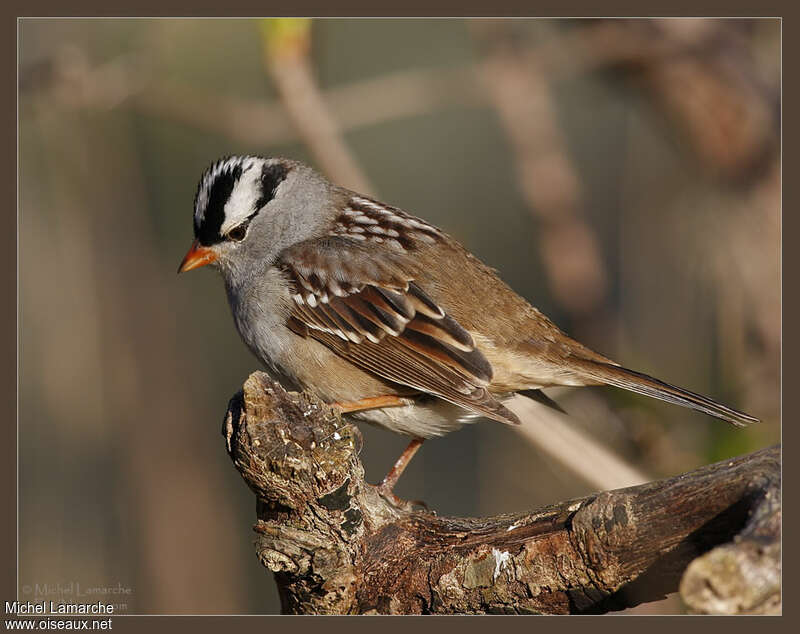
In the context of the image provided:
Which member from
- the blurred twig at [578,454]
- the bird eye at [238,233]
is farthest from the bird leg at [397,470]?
the bird eye at [238,233]

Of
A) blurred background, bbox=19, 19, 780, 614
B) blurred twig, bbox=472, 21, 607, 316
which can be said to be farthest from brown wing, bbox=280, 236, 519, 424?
blurred twig, bbox=472, 21, 607, 316

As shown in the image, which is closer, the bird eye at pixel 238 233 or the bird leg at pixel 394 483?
the bird leg at pixel 394 483

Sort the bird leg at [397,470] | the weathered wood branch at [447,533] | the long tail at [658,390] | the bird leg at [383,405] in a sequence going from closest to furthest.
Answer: the weathered wood branch at [447,533], the long tail at [658,390], the bird leg at [383,405], the bird leg at [397,470]

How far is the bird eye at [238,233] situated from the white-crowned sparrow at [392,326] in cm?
3

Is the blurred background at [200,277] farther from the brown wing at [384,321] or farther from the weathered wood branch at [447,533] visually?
the weathered wood branch at [447,533]

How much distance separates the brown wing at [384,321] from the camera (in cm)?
374

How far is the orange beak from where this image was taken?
4312 mm

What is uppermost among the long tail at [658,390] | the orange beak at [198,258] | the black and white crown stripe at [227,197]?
the black and white crown stripe at [227,197]

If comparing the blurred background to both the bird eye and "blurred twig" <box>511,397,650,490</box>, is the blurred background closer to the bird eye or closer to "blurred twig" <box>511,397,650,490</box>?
"blurred twig" <box>511,397,650,490</box>

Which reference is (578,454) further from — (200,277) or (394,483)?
(200,277)

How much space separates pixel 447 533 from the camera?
3.29 metres

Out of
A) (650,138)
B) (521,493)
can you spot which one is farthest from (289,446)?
(650,138)

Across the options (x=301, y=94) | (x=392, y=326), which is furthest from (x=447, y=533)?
(x=301, y=94)

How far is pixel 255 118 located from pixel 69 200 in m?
1.31
